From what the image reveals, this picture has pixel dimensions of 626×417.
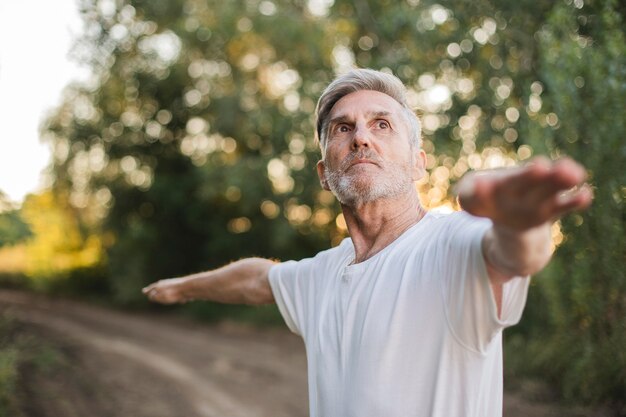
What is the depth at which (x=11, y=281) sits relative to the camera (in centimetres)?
2342

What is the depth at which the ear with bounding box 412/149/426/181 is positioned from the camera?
213cm

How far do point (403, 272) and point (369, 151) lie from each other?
0.55 m

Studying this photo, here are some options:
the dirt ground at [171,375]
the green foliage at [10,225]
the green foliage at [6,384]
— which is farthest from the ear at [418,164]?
the green foliage at [6,384]

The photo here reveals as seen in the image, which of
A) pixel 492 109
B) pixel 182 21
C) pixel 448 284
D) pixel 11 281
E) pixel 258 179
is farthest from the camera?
pixel 11 281

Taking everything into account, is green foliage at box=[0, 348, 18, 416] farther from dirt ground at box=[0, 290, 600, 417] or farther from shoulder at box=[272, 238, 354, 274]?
shoulder at box=[272, 238, 354, 274]

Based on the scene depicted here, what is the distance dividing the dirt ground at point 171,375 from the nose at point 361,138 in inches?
161

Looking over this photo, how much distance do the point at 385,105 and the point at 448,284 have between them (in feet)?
2.84

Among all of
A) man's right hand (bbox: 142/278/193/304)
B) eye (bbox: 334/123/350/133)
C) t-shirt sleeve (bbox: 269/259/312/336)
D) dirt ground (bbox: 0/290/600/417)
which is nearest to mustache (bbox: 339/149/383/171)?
eye (bbox: 334/123/350/133)

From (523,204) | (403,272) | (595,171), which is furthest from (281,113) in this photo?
(523,204)

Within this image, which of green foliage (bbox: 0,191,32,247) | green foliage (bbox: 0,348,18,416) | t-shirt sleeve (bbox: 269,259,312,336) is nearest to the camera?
t-shirt sleeve (bbox: 269,259,312,336)

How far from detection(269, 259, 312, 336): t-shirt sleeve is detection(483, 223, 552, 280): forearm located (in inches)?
42.3

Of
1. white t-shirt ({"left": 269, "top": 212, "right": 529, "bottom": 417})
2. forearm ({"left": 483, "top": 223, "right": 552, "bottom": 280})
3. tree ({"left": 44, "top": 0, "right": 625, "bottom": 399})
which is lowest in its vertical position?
white t-shirt ({"left": 269, "top": 212, "right": 529, "bottom": 417})

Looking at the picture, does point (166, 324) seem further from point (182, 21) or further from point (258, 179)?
point (182, 21)

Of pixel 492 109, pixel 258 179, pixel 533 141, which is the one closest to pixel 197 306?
pixel 258 179
